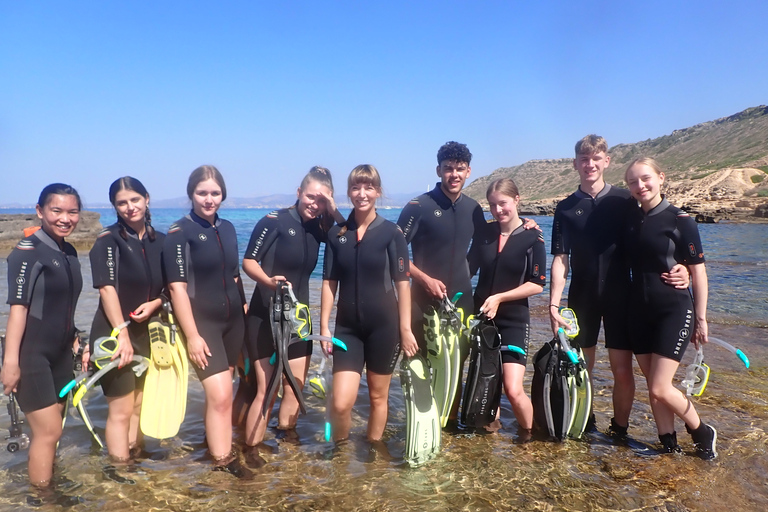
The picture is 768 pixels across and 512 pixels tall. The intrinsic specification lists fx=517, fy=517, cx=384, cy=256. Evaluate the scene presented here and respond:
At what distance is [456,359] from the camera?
386cm

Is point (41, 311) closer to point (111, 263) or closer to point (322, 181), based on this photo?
point (111, 263)

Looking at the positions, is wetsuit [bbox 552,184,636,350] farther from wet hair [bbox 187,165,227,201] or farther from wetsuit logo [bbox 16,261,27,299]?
wetsuit logo [bbox 16,261,27,299]

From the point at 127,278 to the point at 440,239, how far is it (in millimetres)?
2186

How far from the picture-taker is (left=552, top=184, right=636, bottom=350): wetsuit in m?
3.79

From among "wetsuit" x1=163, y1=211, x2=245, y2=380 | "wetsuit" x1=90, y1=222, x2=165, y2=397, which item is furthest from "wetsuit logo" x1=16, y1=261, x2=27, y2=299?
"wetsuit" x1=163, y1=211, x2=245, y2=380

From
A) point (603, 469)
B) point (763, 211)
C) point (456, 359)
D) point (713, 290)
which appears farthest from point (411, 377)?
point (763, 211)

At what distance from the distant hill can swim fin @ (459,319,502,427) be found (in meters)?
21.3

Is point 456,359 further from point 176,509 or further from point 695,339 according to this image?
point 176,509

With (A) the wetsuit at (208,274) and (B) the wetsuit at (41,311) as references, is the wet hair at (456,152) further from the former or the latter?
(B) the wetsuit at (41,311)

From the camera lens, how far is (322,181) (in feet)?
12.4

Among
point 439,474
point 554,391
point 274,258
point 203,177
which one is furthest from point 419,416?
point 203,177

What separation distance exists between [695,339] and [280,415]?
3.20 metres

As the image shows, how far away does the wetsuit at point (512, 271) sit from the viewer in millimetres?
3861

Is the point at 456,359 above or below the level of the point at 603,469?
above
